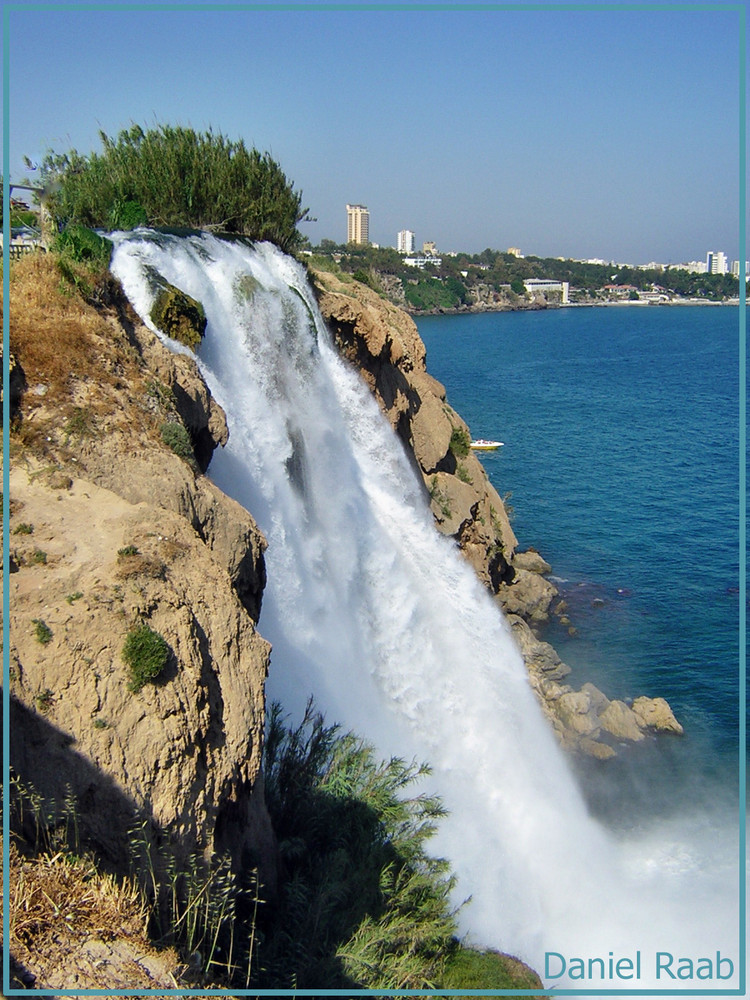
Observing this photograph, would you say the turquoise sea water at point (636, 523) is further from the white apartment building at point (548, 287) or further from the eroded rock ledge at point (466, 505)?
the white apartment building at point (548, 287)

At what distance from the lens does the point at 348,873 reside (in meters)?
10.2

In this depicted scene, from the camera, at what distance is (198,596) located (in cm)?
975

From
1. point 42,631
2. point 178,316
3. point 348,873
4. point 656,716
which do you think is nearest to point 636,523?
point 656,716

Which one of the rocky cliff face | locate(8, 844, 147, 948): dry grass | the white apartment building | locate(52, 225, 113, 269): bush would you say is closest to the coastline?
the white apartment building

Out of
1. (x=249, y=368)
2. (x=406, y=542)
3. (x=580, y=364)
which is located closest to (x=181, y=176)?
(x=249, y=368)

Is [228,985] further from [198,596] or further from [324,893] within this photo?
[198,596]

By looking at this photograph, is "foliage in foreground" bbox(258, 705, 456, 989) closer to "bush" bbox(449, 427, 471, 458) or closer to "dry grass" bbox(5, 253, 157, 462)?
"dry grass" bbox(5, 253, 157, 462)

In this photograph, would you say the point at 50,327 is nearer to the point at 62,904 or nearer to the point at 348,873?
the point at 62,904

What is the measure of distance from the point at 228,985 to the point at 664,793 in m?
15.3

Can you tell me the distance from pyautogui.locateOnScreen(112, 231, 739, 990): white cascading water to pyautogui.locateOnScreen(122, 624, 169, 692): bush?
4638 millimetres

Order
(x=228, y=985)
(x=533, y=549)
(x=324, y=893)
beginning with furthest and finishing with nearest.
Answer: (x=533, y=549), (x=324, y=893), (x=228, y=985)

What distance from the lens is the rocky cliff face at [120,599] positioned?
805cm

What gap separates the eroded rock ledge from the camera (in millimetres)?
22094

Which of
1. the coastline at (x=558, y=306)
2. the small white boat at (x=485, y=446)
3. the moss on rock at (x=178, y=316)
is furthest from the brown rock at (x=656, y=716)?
the coastline at (x=558, y=306)
